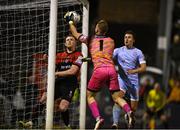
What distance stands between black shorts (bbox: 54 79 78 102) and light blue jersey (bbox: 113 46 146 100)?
977 mm

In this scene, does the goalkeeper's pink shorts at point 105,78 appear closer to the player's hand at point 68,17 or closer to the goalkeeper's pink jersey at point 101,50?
the goalkeeper's pink jersey at point 101,50

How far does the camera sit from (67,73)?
13.2m

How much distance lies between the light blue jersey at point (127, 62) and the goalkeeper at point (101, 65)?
26 centimetres

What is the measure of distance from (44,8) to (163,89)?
29.4ft

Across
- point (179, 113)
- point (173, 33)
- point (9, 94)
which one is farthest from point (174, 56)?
point (9, 94)

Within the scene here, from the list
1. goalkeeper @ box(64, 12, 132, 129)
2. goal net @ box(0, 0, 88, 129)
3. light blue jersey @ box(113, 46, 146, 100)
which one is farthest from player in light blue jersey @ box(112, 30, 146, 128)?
goal net @ box(0, 0, 88, 129)

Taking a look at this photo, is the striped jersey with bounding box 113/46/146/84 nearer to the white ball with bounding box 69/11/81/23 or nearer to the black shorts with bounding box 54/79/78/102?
the white ball with bounding box 69/11/81/23

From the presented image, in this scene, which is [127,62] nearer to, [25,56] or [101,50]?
[101,50]

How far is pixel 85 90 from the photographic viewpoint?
45.4 ft

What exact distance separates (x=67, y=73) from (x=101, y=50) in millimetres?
944

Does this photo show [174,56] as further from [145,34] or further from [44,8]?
[44,8]

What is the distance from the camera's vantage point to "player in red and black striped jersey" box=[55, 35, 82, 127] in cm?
1321

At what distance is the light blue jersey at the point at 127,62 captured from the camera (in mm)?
12875

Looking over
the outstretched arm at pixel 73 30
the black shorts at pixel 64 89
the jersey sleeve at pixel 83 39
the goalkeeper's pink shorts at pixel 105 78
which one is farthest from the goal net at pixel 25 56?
the goalkeeper's pink shorts at pixel 105 78
